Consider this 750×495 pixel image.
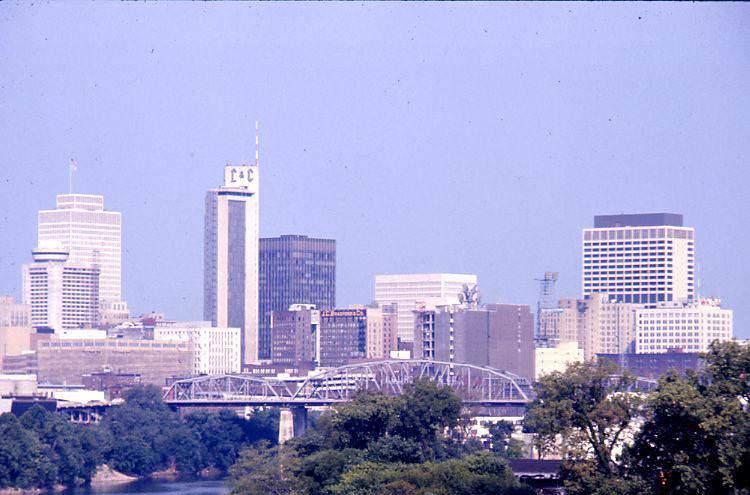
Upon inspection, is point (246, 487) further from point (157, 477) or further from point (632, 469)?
point (157, 477)

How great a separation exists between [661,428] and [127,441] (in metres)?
96.8

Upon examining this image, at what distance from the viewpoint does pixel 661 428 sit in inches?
2084

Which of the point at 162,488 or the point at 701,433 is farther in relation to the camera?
the point at 162,488

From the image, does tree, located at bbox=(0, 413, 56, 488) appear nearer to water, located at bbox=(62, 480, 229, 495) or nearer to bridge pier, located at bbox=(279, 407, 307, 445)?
water, located at bbox=(62, 480, 229, 495)

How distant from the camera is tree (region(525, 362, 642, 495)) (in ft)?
198

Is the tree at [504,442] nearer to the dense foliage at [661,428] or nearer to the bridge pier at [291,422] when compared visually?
the bridge pier at [291,422]

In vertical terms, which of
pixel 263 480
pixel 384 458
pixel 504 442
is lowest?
pixel 504 442

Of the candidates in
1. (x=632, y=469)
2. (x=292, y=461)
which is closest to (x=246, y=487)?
(x=292, y=461)

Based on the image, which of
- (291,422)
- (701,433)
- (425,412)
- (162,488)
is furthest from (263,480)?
(291,422)

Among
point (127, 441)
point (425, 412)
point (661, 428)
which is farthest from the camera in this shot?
point (127, 441)

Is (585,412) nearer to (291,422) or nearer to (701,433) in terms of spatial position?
(701,433)

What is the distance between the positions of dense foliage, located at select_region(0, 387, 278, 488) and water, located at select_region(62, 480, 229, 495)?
99.6 inches

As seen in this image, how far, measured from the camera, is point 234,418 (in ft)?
Answer: 544

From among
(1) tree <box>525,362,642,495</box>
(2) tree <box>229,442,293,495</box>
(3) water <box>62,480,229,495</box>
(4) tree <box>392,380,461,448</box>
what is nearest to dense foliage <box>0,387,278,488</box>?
(3) water <box>62,480,229,495</box>
